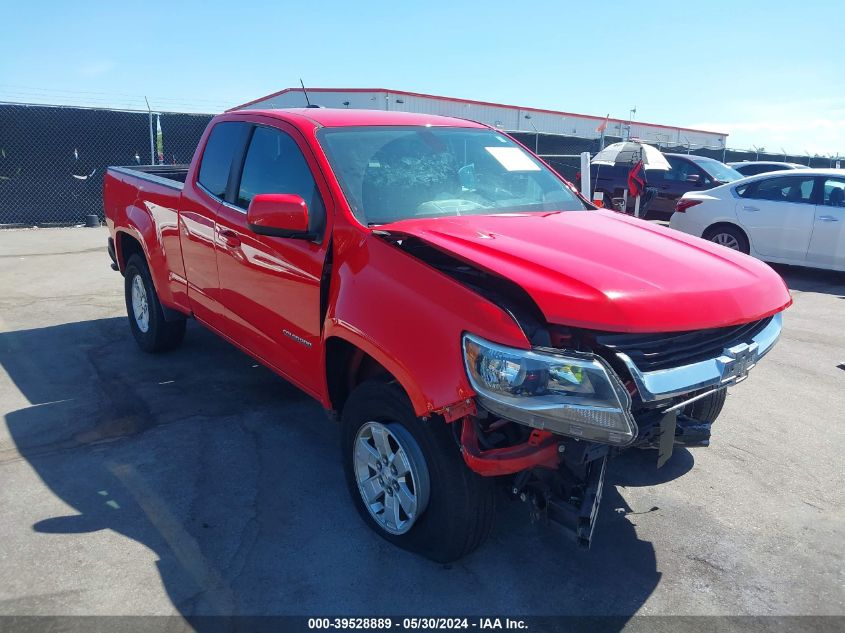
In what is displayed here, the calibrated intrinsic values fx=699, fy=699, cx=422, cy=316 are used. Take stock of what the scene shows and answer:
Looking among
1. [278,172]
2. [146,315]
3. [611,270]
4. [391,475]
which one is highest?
[278,172]

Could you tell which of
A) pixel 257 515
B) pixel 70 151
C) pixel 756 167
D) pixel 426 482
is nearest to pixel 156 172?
pixel 257 515

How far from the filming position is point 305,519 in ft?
11.7

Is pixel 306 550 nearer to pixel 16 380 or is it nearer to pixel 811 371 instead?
pixel 16 380

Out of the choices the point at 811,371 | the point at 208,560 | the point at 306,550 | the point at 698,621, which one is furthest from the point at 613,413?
the point at 811,371

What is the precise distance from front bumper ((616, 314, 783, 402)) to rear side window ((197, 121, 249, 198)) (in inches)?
120

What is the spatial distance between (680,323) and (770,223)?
8.53 meters

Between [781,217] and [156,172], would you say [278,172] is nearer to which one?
[156,172]

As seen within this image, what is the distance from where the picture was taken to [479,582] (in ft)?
10.1

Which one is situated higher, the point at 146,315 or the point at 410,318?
the point at 410,318

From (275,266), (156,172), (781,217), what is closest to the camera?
(275,266)

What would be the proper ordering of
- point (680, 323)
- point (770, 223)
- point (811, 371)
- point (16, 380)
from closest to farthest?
1. point (680, 323)
2. point (16, 380)
3. point (811, 371)
4. point (770, 223)

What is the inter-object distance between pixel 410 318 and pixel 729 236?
29.7 ft

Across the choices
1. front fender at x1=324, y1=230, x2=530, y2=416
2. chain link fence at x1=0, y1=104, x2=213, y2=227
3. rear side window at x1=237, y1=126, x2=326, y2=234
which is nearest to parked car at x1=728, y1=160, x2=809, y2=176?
chain link fence at x1=0, y1=104, x2=213, y2=227

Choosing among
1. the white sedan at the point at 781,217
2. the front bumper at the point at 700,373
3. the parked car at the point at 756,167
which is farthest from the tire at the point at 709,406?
the parked car at the point at 756,167
